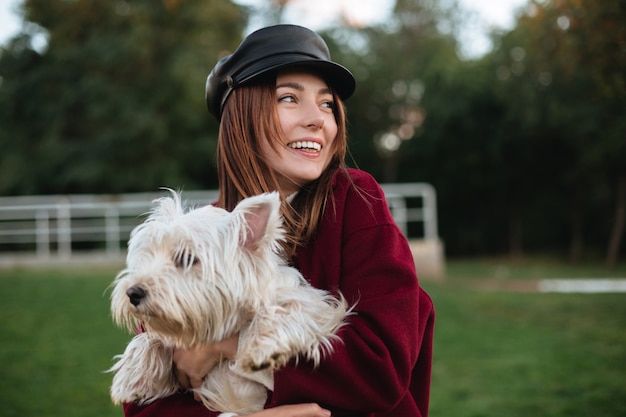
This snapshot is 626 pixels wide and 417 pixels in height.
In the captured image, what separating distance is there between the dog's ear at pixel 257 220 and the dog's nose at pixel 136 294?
405mm

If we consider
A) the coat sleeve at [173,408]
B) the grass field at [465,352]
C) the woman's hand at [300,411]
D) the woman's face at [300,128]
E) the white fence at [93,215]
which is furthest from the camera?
the white fence at [93,215]

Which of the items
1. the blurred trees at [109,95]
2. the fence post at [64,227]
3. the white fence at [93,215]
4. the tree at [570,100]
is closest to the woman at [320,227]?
the white fence at [93,215]

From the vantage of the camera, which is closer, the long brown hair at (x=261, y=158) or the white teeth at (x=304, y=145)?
the long brown hair at (x=261, y=158)

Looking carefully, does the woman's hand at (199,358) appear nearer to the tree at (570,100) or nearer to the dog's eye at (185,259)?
the dog's eye at (185,259)

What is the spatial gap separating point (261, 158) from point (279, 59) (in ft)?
1.44

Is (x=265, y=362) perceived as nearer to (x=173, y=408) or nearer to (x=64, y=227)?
(x=173, y=408)

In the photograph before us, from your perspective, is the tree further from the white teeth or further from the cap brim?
the white teeth

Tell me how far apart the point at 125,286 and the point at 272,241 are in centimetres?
56

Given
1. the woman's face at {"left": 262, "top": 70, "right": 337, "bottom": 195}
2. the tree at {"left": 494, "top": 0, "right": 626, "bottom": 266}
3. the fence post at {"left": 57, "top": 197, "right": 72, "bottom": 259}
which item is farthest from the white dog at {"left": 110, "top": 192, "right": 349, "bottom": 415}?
the fence post at {"left": 57, "top": 197, "right": 72, "bottom": 259}

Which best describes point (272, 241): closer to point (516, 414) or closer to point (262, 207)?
A: point (262, 207)

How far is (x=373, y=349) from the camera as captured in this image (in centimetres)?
211

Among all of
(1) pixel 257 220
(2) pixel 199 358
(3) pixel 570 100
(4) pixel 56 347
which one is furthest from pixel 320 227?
(3) pixel 570 100

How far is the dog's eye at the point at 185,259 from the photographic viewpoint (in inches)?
90.7

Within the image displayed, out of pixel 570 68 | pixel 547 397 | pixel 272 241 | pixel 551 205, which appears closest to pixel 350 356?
pixel 272 241
